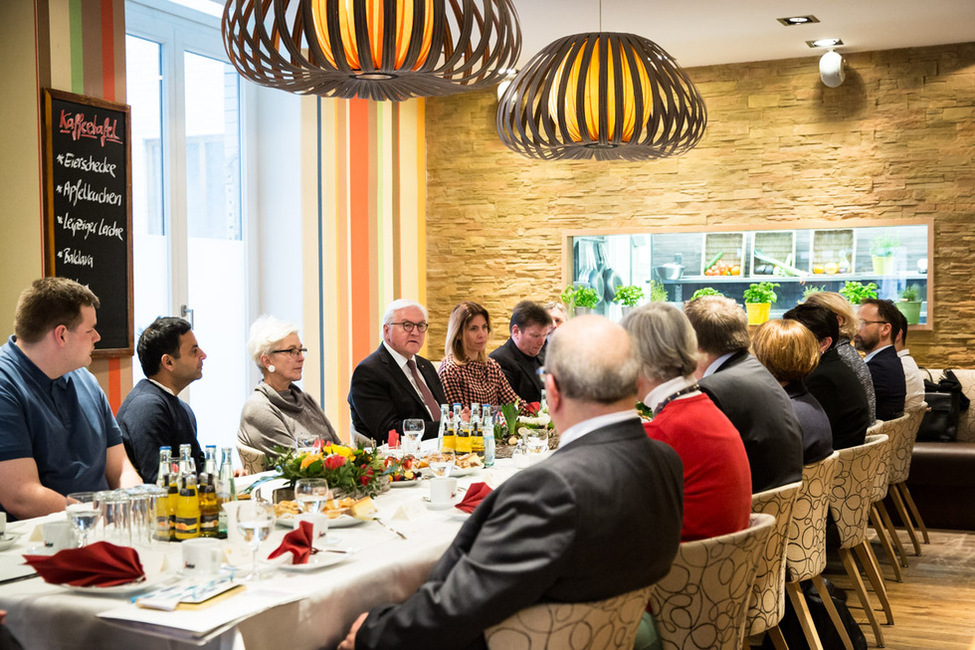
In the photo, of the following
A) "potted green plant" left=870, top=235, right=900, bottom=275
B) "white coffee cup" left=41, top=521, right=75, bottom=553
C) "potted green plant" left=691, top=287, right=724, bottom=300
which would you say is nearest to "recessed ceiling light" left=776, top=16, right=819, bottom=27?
"potted green plant" left=870, top=235, right=900, bottom=275

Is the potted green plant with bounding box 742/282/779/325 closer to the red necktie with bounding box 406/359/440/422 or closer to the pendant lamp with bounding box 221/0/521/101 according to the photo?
the red necktie with bounding box 406/359/440/422

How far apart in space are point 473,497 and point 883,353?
399 centimetres

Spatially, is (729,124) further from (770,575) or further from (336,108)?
(770,575)

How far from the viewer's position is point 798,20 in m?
6.64

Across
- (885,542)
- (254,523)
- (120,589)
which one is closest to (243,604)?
(254,523)

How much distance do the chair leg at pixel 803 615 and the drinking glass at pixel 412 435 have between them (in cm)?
150

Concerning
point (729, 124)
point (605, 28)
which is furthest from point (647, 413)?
point (729, 124)

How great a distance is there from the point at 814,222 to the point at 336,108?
149 inches

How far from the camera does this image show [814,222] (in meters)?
7.58

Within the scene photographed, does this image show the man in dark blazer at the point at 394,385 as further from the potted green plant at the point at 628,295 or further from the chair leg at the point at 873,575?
the potted green plant at the point at 628,295

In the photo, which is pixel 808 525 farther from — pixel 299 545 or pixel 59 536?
pixel 59 536

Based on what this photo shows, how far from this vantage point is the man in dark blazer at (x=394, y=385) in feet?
16.5

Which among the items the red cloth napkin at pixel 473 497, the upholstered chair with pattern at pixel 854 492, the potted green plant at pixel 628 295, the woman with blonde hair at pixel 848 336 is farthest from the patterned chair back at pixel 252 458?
the potted green plant at pixel 628 295

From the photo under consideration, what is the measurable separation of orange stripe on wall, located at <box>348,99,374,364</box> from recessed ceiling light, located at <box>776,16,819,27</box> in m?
3.17
